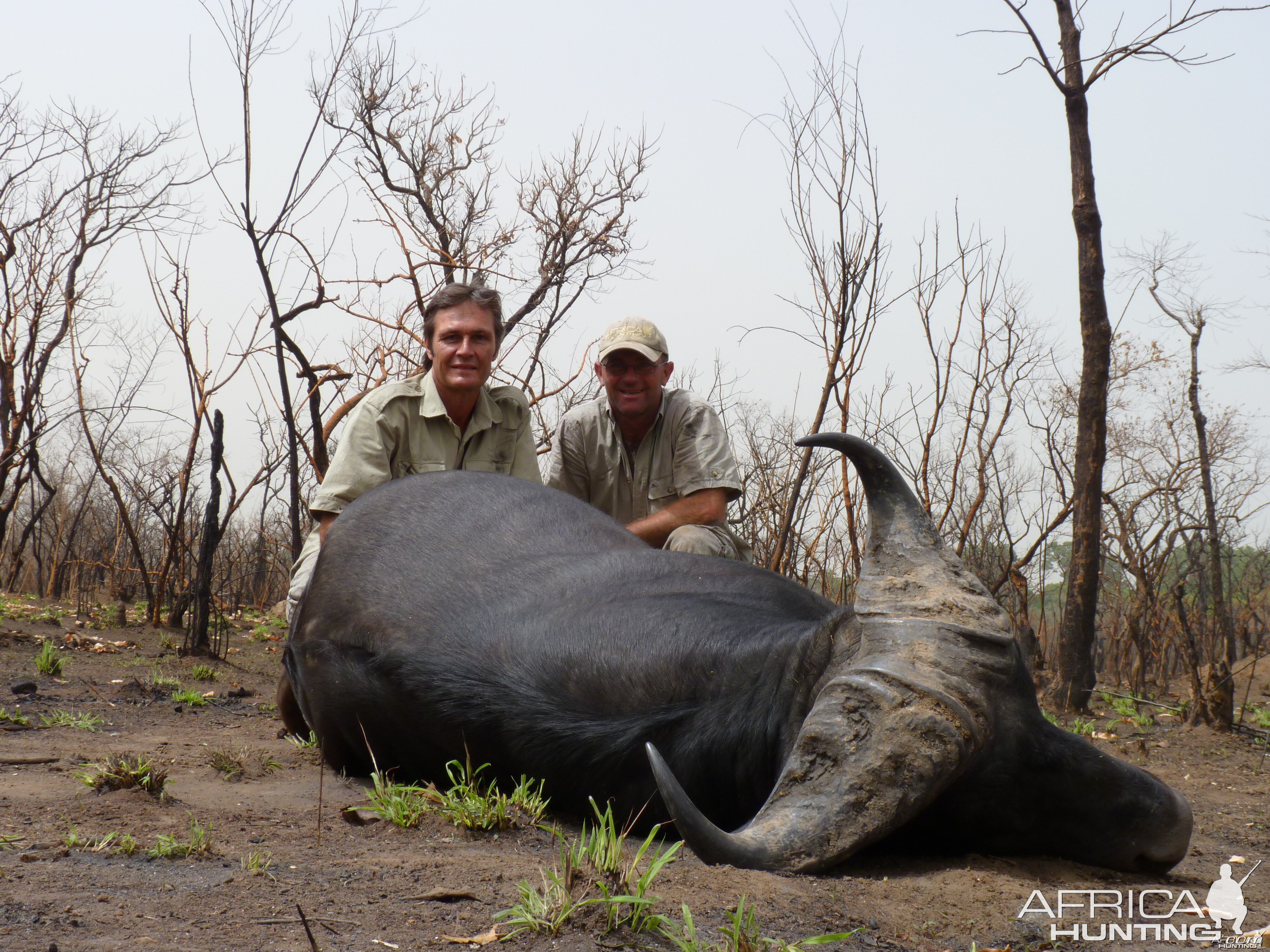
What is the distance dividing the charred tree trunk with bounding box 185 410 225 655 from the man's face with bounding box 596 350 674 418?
3.17 m

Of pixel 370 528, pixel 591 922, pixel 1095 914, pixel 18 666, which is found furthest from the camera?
pixel 18 666

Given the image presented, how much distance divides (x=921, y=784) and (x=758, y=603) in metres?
0.77

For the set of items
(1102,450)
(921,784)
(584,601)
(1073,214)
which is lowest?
(921,784)

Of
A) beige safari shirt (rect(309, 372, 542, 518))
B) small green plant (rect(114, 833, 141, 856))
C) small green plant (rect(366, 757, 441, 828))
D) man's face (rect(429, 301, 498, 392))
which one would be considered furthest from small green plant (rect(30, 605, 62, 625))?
small green plant (rect(114, 833, 141, 856))

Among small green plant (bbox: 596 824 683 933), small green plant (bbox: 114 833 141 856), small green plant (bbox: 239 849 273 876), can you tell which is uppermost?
small green plant (bbox: 596 824 683 933)

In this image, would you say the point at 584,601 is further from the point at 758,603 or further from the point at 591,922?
the point at 591,922

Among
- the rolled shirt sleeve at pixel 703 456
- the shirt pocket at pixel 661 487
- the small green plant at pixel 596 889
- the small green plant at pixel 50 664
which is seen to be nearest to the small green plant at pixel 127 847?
the small green plant at pixel 596 889

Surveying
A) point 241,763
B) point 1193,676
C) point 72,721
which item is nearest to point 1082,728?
point 1193,676

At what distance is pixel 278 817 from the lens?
2627mm

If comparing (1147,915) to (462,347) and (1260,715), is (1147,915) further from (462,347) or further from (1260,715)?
(1260,715)

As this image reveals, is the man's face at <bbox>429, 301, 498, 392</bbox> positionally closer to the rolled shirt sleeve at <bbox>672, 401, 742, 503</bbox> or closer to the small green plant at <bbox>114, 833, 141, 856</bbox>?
the rolled shirt sleeve at <bbox>672, 401, 742, 503</bbox>

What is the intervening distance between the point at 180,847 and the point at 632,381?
3.25 m

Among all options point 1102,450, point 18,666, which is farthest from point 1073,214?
point 18,666

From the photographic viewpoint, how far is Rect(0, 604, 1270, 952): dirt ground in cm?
166
